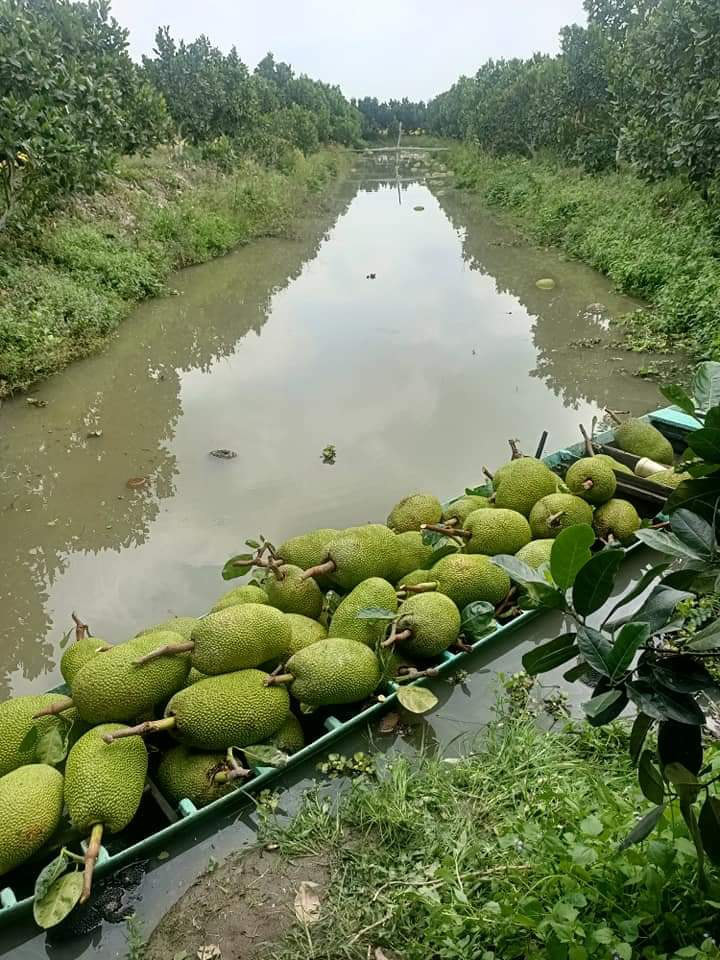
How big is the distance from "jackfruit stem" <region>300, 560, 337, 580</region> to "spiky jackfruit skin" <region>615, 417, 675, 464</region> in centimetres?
258

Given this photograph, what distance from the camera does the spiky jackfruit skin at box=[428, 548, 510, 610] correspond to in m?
3.07

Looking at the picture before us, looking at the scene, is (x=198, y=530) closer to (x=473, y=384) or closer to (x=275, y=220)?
(x=473, y=384)

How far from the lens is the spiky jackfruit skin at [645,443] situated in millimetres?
4484

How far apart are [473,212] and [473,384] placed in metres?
14.0

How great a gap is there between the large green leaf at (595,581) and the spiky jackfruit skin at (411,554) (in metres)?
2.20

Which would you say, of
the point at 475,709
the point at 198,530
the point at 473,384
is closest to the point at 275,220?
the point at 473,384

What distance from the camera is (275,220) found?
54.6 feet

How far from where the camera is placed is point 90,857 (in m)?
1.94

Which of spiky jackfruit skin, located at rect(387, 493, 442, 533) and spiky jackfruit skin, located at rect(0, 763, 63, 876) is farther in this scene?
spiky jackfruit skin, located at rect(387, 493, 442, 533)

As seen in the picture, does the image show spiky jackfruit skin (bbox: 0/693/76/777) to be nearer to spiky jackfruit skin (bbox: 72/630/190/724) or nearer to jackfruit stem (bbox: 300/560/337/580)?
spiky jackfruit skin (bbox: 72/630/190/724)

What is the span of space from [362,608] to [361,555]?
0.98 ft

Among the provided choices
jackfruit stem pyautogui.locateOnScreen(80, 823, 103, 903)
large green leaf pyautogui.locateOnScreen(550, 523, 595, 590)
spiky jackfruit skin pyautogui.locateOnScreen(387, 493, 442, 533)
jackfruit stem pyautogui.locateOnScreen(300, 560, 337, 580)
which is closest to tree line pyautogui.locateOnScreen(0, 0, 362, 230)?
spiky jackfruit skin pyautogui.locateOnScreen(387, 493, 442, 533)

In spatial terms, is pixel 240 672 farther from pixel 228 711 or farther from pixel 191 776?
pixel 191 776

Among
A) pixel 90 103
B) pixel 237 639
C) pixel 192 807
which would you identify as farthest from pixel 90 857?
pixel 90 103
